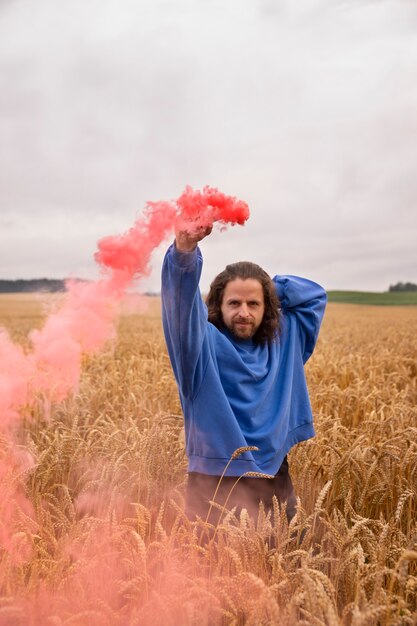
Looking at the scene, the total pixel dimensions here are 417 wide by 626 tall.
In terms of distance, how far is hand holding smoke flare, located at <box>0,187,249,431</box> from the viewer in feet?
7.11

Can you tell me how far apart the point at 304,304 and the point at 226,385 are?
2.56ft

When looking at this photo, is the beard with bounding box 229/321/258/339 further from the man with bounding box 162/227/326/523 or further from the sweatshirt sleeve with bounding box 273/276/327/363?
the sweatshirt sleeve with bounding box 273/276/327/363

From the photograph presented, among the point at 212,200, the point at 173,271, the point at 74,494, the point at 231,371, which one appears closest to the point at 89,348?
the point at 74,494

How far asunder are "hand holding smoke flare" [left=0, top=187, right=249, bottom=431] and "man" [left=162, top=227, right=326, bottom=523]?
0.36 feet

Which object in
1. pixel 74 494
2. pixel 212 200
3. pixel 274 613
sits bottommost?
pixel 74 494

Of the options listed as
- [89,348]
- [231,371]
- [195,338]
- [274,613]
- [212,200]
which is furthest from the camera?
[89,348]

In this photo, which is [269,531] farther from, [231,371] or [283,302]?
[283,302]

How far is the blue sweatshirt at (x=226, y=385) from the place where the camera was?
2.29 meters

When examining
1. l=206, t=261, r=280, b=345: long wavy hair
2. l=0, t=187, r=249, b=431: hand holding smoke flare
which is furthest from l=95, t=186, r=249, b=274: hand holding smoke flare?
l=206, t=261, r=280, b=345: long wavy hair

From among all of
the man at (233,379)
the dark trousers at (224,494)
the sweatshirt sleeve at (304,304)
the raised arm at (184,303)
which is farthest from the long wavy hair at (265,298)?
the dark trousers at (224,494)

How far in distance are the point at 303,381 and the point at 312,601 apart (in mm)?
1591

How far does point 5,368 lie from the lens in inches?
138

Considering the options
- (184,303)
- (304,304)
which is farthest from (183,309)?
(304,304)

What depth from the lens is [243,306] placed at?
2719mm
